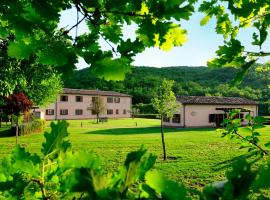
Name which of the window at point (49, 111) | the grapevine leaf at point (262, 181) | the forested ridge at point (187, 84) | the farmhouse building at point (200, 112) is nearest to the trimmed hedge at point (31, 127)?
the farmhouse building at point (200, 112)

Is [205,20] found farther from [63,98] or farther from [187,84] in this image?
[187,84]

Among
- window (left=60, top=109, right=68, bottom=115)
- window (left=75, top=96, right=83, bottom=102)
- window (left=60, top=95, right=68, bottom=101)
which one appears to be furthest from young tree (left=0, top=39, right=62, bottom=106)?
window (left=75, top=96, right=83, bottom=102)

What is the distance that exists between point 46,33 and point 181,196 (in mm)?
1318

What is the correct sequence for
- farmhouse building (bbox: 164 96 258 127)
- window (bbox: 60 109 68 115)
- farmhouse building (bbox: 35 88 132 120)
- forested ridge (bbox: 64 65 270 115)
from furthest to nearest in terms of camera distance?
forested ridge (bbox: 64 65 270 115) → window (bbox: 60 109 68 115) → farmhouse building (bbox: 35 88 132 120) → farmhouse building (bbox: 164 96 258 127)

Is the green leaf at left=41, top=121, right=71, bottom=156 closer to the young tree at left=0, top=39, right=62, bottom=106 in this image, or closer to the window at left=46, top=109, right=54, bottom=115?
the young tree at left=0, top=39, right=62, bottom=106

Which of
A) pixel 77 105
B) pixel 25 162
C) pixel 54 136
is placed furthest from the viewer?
pixel 77 105

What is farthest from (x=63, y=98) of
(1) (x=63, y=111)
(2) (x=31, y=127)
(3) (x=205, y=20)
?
(3) (x=205, y=20)

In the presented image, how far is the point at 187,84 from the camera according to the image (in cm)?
13750

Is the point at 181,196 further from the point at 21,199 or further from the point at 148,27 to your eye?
the point at 148,27

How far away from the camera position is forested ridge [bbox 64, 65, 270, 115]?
344 ft

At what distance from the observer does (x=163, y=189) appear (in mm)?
786

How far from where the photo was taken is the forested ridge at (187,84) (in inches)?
4129

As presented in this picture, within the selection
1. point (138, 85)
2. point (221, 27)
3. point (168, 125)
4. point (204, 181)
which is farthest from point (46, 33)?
point (138, 85)

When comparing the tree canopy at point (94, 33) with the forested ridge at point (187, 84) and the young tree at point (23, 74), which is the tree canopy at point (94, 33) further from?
the forested ridge at point (187, 84)
